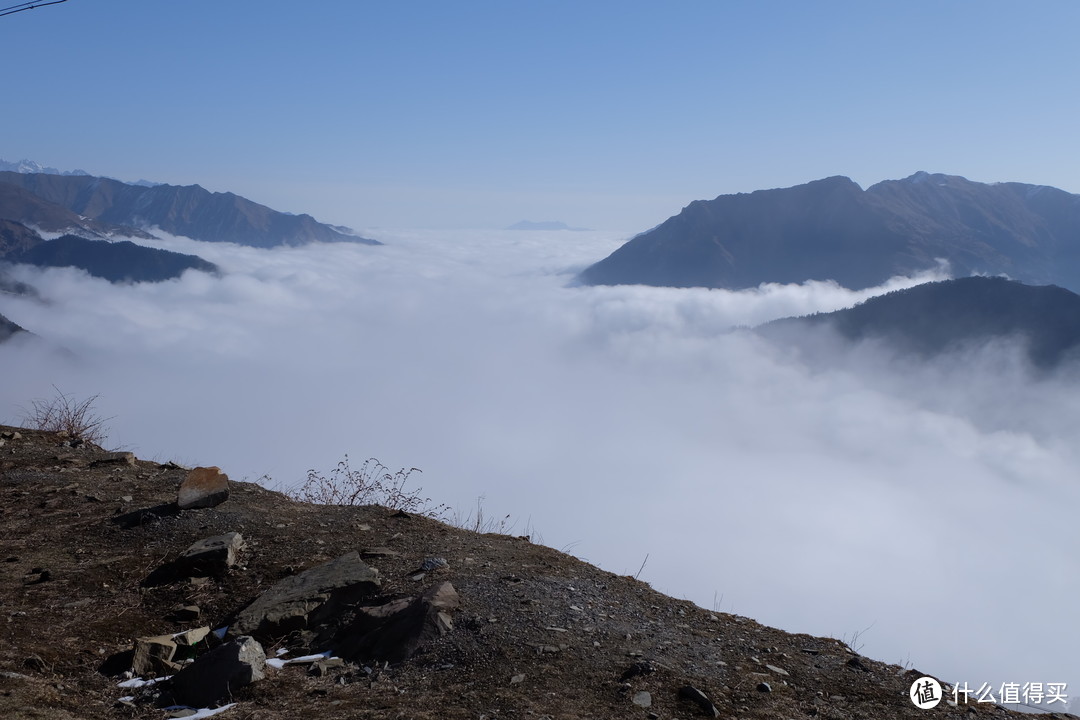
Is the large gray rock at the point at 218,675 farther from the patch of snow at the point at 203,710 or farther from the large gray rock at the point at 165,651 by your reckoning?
the large gray rock at the point at 165,651

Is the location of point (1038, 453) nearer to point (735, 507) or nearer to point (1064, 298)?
point (1064, 298)

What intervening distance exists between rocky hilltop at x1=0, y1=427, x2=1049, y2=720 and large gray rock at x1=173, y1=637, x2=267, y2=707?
0.01 meters

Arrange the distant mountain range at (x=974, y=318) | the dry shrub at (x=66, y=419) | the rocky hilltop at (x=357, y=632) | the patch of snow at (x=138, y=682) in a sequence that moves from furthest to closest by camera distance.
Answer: the distant mountain range at (x=974, y=318) → the dry shrub at (x=66, y=419) → the patch of snow at (x=138, y=682) → the rocky hilltop at (x=357, y=632)

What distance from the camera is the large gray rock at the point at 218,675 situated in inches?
154

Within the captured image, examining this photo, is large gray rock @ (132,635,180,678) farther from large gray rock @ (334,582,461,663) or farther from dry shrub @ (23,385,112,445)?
dry shrub @ (23,385,112,445)

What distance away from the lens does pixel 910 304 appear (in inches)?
6097

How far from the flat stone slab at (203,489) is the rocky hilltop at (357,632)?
1.2 inches

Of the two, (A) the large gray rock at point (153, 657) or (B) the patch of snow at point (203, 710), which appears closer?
(B) the patch of snow at point (203, 710)

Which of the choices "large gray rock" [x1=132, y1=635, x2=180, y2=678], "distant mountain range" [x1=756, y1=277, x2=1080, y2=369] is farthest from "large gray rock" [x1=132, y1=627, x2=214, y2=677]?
"distant mountain range" [x1=756, y1=277, x2=1080, y2=369]

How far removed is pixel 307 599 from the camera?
497 cm

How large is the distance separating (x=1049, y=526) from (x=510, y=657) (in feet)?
629

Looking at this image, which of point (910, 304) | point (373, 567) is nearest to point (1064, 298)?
point (910, 304)

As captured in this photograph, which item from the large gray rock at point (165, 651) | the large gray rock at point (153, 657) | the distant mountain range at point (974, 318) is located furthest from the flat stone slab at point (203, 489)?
the distant mountain range at point (974, 318)

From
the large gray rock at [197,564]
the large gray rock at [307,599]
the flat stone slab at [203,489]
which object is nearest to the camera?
the large gray rock at [307,599]
